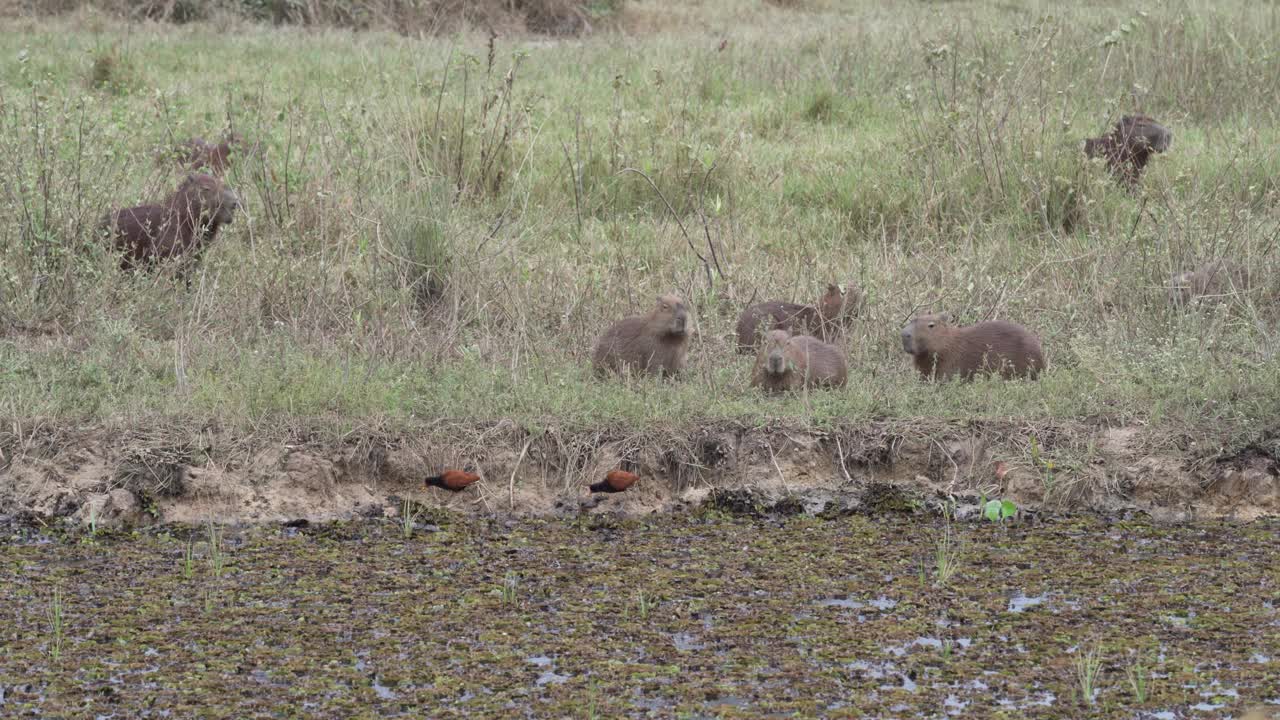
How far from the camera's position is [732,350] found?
301 inches

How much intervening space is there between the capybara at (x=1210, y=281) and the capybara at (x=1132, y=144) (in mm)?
1883

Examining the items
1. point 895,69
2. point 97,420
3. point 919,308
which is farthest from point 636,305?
point 895,69

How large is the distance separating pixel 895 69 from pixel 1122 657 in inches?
332

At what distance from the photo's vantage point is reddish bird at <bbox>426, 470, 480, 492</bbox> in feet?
20.5

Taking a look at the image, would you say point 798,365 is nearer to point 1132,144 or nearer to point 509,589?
point 509,589

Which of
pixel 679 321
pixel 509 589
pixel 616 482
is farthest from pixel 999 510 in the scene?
pixel 509 589

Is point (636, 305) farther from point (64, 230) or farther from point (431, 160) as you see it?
point (64, 230)

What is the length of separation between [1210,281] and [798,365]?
2363 mm

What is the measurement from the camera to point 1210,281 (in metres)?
7.80

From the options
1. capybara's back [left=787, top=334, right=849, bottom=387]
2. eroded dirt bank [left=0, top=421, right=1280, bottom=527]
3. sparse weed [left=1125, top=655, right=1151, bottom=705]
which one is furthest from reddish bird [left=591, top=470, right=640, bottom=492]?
sparse weed [left=1125, top=655, right=1151, bottom=705]

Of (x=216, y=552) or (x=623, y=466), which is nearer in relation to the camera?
(x=216, y=552)

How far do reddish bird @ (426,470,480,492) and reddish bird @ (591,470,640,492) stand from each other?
1.64 ft

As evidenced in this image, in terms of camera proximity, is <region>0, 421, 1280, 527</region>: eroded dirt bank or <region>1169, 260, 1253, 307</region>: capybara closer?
<region>0, 421, 1280, 527</region>: eroded dirt bank

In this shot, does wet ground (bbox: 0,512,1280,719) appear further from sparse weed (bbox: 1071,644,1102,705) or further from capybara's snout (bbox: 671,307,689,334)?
capybara's snout (bbox: 671,307,689,334)
